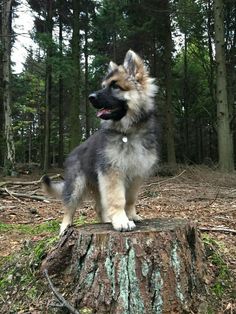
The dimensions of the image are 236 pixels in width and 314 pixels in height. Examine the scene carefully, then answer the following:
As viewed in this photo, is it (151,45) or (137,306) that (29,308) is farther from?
(151,45)

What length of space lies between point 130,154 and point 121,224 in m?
Answer: 0.81

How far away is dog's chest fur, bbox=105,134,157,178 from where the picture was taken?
15.1 feet

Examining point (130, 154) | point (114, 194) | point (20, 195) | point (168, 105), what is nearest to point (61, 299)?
point (114, 194)

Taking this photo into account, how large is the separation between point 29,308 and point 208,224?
3668mm

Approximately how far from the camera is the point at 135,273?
392cm

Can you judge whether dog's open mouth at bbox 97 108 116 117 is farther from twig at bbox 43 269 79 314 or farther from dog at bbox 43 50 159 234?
twig at bbox 43 269 79 314

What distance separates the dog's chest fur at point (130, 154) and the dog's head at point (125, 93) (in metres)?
0.27

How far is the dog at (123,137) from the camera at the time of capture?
456cm

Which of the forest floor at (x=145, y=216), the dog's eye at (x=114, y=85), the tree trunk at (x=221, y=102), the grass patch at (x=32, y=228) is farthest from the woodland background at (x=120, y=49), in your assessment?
the dog's eye at (x=114, y=85)

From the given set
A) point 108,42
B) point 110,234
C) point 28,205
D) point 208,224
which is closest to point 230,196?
point 208,224

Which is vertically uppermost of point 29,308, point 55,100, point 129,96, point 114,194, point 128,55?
point 55,100

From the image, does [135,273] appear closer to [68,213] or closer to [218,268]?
[218,268]

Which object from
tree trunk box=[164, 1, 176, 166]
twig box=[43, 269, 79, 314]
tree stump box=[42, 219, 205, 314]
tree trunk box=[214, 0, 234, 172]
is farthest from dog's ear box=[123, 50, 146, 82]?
tree trunk box=[164, 1, 176, 166]

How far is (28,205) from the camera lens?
1010cm
